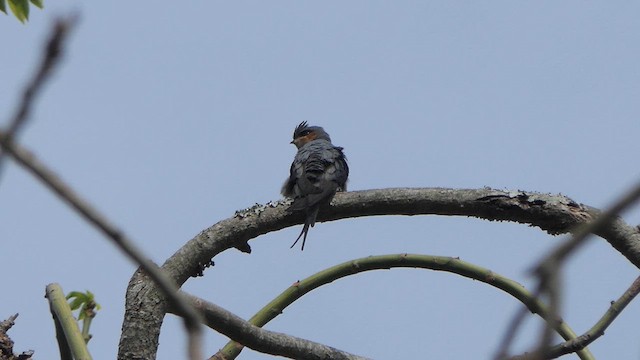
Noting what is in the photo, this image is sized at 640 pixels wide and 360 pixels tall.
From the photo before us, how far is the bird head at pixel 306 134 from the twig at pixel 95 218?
36.7 feet

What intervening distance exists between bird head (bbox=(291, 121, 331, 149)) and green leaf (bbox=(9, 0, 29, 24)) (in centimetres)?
905

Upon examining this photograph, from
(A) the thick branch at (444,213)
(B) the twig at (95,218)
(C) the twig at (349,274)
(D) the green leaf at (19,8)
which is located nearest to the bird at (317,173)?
(A) the thick branch at (444,213)

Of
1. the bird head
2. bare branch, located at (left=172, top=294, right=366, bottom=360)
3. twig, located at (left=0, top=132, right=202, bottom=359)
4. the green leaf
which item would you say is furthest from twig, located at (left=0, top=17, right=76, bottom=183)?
the bird head

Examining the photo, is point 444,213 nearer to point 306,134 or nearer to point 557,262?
point 557,262

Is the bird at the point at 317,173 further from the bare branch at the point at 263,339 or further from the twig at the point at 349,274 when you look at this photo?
the bare branch at the point at 263,339

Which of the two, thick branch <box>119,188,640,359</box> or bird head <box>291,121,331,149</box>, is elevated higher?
bird head <box>291,121,331,149</box>

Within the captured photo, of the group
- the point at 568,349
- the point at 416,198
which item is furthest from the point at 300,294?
the point at 568,349

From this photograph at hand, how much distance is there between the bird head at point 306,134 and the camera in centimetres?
1215

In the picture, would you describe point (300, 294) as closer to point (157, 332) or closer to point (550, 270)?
point (157, 332)

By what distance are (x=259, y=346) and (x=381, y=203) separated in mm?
884

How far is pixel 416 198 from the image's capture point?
4.24 metres

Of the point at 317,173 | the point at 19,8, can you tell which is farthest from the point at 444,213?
the point at 317,173

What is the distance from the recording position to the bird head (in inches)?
478

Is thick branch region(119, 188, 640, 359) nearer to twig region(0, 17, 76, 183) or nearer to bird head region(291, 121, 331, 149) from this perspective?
twig region(0, 17, 76, 183)
